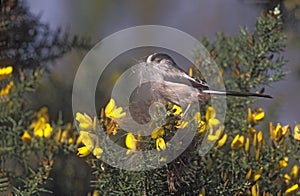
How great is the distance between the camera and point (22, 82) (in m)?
1.49

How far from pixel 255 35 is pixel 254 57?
75mm

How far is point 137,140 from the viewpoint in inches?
40.9

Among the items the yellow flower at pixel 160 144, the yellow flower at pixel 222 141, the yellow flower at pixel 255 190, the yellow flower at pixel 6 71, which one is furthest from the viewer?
the yellow flower at pixel 6 71

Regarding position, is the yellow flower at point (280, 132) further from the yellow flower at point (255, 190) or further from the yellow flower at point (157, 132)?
the yellow flower at point (157, 132)

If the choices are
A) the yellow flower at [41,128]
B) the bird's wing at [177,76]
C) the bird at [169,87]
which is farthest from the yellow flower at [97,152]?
the yellow flower at [41,128]

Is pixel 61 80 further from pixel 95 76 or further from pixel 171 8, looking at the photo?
pixel 171 8

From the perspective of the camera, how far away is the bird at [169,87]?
1161mm

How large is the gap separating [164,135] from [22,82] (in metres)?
0.58

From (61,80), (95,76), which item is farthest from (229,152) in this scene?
(61,80)

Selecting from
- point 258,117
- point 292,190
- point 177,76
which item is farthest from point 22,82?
point 292,190

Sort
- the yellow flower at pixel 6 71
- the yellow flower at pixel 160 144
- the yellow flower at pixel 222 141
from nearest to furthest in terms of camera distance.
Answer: the yellow flower at pixel 160 144 → the yellow flower at pixel 222 141 → the yellow flower at pixel 6 71

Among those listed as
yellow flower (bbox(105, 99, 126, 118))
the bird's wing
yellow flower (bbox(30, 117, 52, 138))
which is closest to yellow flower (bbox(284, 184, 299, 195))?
the bird's wing

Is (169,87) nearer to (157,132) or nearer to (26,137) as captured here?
(157,132)

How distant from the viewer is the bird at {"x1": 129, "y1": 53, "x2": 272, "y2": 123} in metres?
1.16
